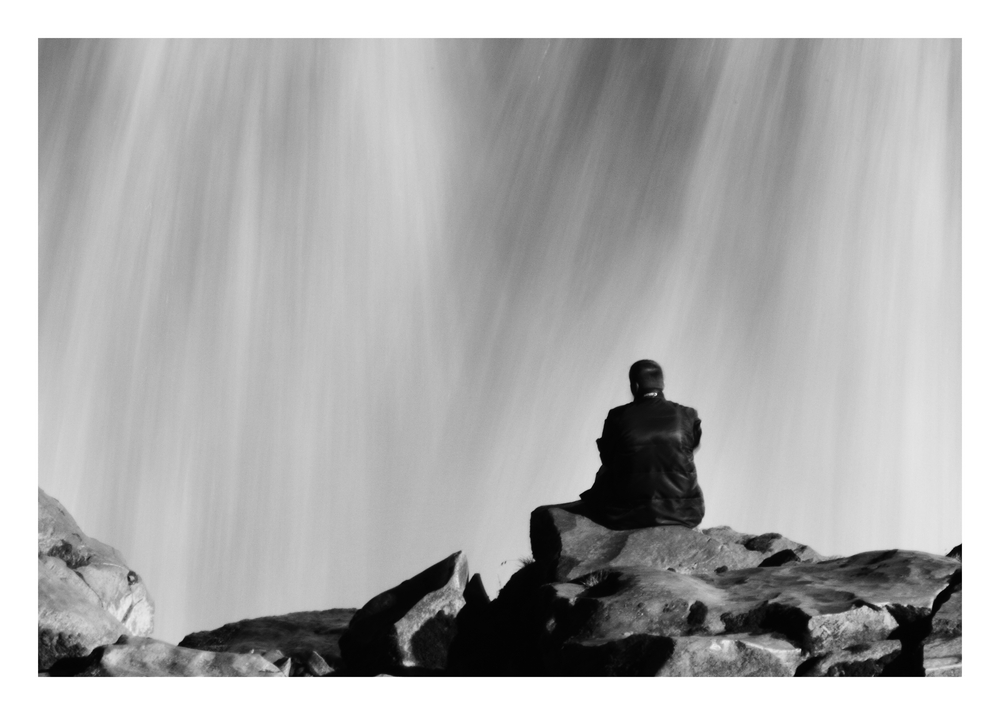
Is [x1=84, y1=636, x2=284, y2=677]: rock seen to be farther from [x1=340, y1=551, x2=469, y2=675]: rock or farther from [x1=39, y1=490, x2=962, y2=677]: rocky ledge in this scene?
[x1=340, y1=551, x2=469, y2=675]: rock

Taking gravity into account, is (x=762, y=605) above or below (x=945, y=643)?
above

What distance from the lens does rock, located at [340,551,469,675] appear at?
439 inches

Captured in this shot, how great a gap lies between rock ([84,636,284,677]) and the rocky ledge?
0.01m

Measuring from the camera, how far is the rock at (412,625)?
11.2 meters

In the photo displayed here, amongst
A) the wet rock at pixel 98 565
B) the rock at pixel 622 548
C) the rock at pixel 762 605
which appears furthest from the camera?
the wet rock at pixel 98 565

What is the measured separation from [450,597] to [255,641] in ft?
9.63

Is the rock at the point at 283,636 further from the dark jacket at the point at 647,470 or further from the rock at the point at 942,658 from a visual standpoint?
the rock at the point at 942,658

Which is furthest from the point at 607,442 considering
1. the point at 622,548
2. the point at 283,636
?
the point at 283,636

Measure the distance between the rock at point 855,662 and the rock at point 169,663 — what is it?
500 cm

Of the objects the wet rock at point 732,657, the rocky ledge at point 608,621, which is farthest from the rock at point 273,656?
the wet rock at point 732,657

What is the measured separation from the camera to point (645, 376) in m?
12.9

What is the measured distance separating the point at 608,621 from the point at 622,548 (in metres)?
1.79

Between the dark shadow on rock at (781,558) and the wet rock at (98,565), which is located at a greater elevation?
the dark shadow on rock at (781,558)

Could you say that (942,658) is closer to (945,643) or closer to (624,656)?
(945,643)
